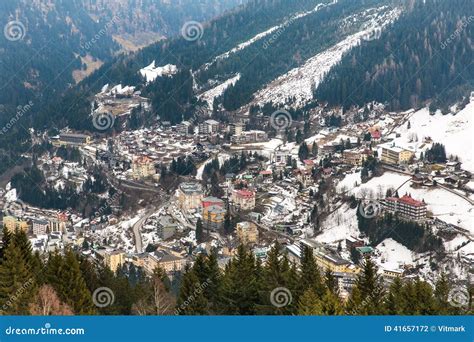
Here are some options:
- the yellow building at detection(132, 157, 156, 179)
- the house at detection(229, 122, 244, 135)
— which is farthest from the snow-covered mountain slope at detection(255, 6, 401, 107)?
the yellow building at detection(132, 157, 156, 179)

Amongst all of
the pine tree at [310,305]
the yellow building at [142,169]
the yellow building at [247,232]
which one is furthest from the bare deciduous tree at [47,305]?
the yellow building at [142,169]

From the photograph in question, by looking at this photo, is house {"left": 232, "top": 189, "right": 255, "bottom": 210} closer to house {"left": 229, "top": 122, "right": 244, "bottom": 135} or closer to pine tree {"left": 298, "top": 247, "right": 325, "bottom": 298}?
house {"left": 229, "top": 122, "right": 244, "bottom": 135}

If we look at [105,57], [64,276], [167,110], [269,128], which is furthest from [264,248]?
[105,57]

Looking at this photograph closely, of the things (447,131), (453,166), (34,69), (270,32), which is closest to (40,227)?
(453,166)

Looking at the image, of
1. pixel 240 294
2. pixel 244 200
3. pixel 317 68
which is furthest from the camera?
pixel 317 68

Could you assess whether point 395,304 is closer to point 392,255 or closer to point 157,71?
point 392,255

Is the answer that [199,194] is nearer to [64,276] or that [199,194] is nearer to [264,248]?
[264,248]
